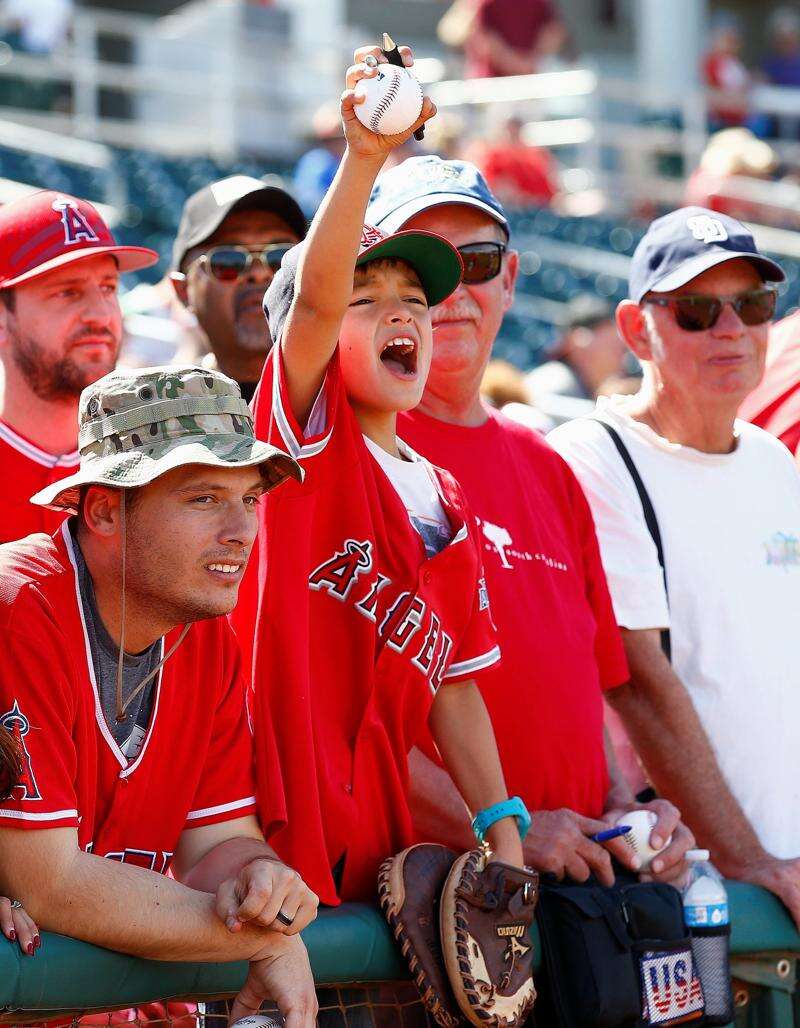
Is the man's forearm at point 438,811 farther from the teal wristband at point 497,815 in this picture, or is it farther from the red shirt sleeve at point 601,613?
the red shirt sleeve at point 601,613

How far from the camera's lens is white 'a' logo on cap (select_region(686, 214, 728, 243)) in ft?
12.9

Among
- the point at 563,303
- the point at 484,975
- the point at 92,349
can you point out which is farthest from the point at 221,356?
the point at 563,303

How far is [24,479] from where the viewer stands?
332cm

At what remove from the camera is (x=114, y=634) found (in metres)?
2.55

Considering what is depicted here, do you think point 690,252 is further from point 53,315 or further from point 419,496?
point 53,315

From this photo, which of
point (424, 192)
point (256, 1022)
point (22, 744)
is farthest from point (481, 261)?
point (256, 1022)

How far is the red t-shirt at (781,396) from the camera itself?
175 inches

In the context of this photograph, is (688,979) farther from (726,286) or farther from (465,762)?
(726,286)

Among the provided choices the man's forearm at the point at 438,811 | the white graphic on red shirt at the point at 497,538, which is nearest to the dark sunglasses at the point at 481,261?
the white graphic on red shirt at the point at 497,538

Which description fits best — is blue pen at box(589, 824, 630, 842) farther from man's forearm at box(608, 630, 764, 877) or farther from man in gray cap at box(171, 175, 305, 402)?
man in gray cap at box(171, 175, 305, 402)

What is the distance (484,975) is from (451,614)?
0.65 metres

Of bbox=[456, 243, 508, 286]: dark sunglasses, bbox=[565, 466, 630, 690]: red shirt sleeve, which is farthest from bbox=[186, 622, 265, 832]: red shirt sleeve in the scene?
bbox=[456, 243, 508, 286]: dark sunglasses

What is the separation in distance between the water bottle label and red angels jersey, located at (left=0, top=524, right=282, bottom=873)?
0.95 meters

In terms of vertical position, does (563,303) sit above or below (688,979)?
below
